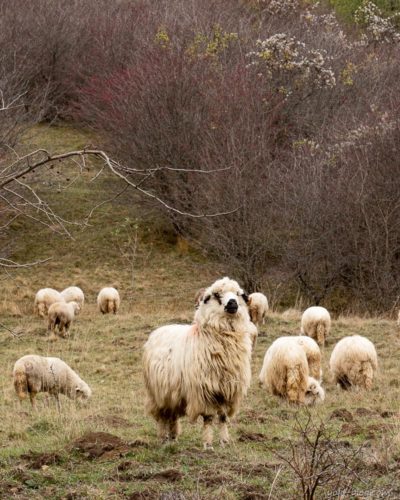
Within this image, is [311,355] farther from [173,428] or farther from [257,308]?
[257,308]

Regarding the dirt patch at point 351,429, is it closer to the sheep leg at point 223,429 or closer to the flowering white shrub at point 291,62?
the sheep leg at point 223,429

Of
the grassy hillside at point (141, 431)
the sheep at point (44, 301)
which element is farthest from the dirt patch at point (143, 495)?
the sheep at point (44, 301)

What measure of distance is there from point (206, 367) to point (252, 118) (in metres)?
23.6

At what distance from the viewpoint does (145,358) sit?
385 inches

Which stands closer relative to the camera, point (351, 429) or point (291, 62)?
point (351, 429)

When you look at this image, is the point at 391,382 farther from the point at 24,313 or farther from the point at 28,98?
the point at 28,98

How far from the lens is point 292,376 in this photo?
1266 cm

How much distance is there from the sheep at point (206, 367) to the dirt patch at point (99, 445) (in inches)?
34.9

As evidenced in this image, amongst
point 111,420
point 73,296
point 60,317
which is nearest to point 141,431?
point 111,420

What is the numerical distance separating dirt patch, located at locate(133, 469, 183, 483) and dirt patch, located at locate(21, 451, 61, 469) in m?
0.91

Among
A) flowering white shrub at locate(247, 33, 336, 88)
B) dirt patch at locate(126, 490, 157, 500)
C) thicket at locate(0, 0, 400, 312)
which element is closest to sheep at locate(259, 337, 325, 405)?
dirt patch at locate(126, 490, 157, 500)

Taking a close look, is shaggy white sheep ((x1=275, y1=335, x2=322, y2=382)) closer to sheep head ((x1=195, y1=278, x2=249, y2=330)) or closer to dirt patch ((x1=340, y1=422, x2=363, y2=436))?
dirt patch ((x1=340, y1=422, x2=363, y2=436))

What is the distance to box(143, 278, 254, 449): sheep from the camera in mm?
9312

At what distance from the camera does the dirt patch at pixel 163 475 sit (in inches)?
284
